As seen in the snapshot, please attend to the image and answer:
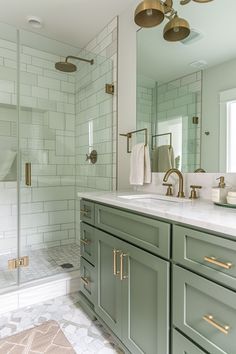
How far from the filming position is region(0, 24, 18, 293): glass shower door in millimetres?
2205

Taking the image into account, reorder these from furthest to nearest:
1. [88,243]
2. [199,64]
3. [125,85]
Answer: [125,85] → [88,243] → [199,64]

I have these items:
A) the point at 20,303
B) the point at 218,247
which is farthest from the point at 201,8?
the point at 20,303

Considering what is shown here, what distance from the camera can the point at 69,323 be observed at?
157 centimetres

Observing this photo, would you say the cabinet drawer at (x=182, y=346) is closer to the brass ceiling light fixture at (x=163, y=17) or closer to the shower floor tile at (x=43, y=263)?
the shower floor tile at (x=43, y=263)

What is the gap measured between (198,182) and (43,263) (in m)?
1.65

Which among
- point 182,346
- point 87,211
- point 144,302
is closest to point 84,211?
point 87,211

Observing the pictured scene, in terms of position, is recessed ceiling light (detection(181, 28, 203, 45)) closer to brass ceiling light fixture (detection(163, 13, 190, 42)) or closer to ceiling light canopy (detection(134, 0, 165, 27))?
brass ceiling light fixture (detection(163, 13, 190, 42))

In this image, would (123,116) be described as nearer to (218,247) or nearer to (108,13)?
(108,13)

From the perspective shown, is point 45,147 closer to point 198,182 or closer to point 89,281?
point 89,281

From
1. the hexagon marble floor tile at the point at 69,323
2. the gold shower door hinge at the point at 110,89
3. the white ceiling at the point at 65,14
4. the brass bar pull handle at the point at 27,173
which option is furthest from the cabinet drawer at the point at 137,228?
the white ceiling at the point at 65,14

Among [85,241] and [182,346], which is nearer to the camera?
[182,346]

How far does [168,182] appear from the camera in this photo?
1652 millimetres

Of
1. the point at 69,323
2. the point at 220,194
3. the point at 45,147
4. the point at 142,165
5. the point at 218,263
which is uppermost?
the point at 45,147

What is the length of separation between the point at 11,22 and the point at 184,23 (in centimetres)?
177
